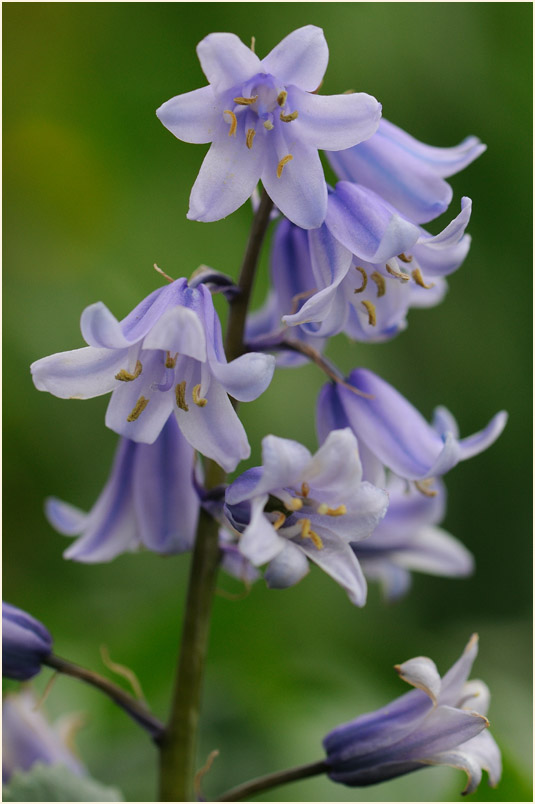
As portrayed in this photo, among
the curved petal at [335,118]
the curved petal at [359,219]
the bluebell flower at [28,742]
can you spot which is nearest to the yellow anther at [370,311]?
the curved petal at [359,219]

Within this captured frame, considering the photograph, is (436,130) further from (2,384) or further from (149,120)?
(2,384)

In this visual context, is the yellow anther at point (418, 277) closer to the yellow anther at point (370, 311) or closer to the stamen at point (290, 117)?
the yellow anther at point (370, 311)

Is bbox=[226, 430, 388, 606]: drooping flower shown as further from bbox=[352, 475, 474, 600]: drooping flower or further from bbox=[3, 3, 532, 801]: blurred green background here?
bbox=[3, 3, 532, 801]: blurred green background

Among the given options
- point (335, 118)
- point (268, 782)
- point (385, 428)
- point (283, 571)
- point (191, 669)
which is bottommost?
point (268, 782)

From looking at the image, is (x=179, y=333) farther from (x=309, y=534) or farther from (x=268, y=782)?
(x=268, y=782)

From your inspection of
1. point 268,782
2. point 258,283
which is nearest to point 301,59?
point 268,782

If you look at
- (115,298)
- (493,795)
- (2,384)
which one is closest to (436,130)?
(115,298)

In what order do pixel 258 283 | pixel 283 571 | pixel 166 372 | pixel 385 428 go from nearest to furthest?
1. pixel 283 571
2. pixel 166 372
3. pixel 385 428
4. pixel 258 283
